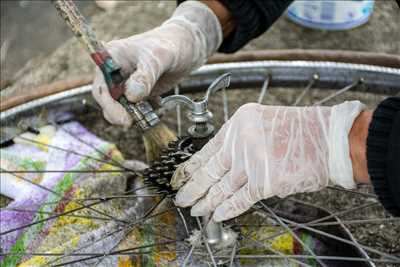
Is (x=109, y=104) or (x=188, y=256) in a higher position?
(x=109, y=104)

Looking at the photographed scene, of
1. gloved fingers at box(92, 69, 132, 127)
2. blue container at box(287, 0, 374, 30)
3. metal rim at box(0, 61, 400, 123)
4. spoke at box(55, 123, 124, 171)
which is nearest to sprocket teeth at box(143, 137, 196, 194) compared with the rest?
gloved fingers at box(92, 69, 132, 127)

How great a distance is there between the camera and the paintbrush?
96cm

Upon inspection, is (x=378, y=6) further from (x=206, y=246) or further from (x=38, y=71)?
(x=206, y=246)

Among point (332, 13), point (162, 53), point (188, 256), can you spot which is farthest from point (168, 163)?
point (332, 13)

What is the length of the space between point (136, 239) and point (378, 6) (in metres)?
1.66

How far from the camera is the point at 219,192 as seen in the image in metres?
0.96

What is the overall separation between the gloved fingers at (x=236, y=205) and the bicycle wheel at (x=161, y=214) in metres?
0.10

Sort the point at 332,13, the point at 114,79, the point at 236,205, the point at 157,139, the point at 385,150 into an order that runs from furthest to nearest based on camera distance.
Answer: the point at 332,13 < the point at 157,139 < the point at 114,79 < the point at 236,205 < the point at 385,150

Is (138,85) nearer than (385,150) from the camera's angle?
No

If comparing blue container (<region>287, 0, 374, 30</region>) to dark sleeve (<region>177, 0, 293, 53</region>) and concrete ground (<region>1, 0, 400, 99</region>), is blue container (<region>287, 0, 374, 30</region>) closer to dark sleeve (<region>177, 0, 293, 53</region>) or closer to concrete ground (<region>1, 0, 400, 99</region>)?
concrete ground (<region>1, 0, 400, 99</region>)

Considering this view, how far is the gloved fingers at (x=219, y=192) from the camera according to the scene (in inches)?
37.1

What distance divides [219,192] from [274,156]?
0.41 feet

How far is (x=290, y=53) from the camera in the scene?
1560mm

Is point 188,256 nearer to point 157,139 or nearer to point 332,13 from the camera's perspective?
point 157,139
